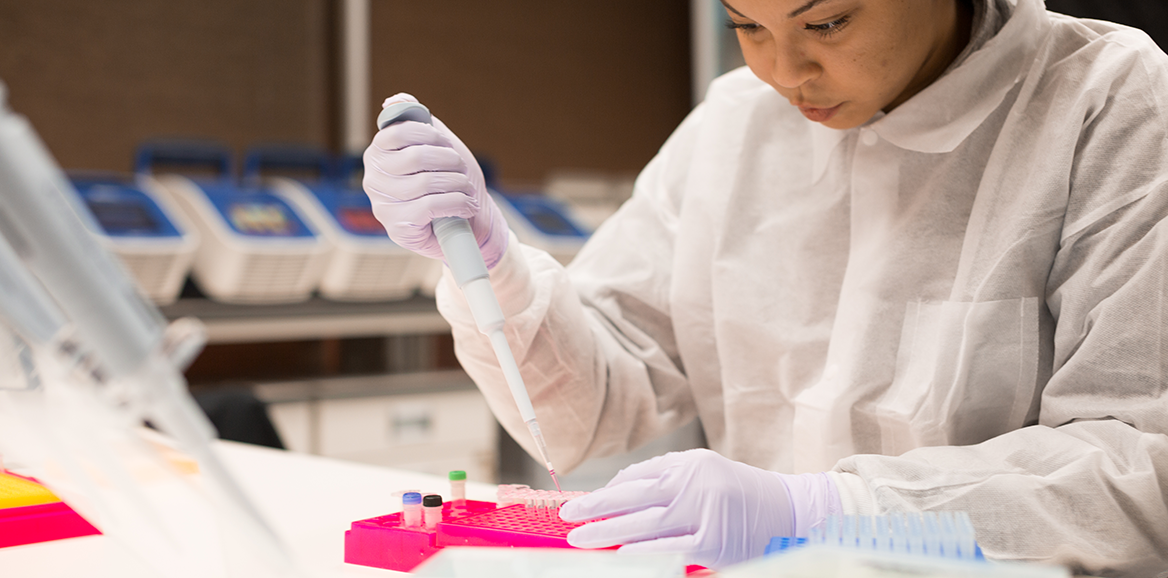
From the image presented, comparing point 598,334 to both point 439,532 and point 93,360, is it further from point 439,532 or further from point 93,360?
point 93,360

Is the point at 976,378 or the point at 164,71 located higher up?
the point at 164,71

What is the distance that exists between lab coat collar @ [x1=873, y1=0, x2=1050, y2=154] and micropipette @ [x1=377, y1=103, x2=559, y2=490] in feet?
1.74

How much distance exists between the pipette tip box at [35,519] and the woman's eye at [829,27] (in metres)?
0.86

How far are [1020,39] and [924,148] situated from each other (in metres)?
0.15

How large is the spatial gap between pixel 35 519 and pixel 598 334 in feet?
2.13

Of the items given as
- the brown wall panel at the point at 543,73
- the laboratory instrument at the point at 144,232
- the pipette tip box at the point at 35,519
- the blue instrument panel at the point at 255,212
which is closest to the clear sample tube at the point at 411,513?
the pipette tip box at the point at 35,519

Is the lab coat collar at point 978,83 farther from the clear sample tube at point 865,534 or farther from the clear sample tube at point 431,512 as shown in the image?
the clear sample tube at point 431,512

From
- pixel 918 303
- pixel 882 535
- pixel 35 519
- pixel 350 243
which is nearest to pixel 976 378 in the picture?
pixel 918 303

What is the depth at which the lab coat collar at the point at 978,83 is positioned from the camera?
1017 mm

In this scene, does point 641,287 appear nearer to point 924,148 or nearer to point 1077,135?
point 924,148

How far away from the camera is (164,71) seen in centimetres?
279

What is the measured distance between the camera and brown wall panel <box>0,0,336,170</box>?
2600 mm

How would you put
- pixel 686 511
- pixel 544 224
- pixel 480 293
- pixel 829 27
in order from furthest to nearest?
1. pixel 544 224
2. pixel 829 27
3. pixel 480 293
4. pixel 686 511

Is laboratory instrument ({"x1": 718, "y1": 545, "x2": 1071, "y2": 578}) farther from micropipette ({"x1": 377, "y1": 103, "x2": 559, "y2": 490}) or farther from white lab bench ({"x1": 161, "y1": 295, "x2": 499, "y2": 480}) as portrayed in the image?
white lab bench ({"x1": 161, "y1": 295, "x2": 499, "y2": 480})
